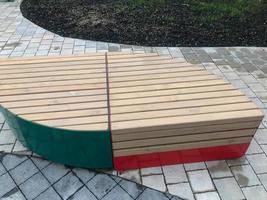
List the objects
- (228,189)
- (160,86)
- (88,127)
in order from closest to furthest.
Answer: (88,127) < (228,189) < (160,86)

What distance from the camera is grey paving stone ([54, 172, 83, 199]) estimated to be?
278cm

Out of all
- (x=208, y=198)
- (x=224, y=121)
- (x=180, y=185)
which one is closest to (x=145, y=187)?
(x=180, y=185)

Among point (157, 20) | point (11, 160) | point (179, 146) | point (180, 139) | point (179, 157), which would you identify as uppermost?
point (180, 139)

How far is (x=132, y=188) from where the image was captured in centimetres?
283

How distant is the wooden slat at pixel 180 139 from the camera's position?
8.84 ft

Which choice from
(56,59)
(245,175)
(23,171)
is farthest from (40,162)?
(245,175)

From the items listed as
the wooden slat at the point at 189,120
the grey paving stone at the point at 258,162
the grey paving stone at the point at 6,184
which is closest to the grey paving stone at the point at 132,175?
the wooden slat at the point at 189,120

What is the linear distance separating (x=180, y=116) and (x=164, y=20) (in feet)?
14.1

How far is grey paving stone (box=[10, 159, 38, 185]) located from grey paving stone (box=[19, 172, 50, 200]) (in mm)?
56

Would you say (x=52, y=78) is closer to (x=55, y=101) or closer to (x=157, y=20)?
(x=55, y=101)

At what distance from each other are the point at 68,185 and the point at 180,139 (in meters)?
1.15

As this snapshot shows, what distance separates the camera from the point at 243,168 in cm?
304

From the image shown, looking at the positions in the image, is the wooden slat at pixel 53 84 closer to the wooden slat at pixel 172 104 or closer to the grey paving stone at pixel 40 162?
the wooden slat at pixel 172 104

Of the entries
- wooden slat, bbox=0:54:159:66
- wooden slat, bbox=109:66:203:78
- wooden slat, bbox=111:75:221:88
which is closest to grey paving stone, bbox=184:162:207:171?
wooden slat, bbox=111:75:221:88
